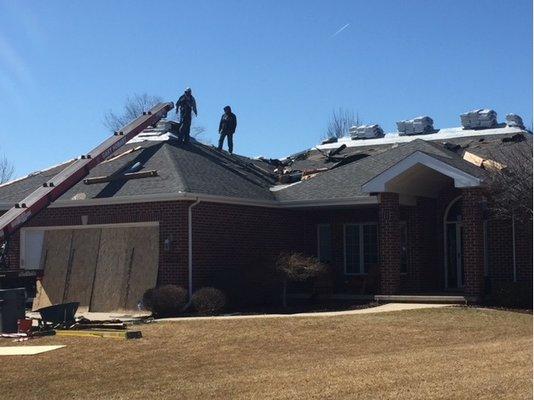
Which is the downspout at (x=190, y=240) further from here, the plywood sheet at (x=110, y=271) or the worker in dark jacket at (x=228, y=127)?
the worker in dark jacket at (x=228, y=127)

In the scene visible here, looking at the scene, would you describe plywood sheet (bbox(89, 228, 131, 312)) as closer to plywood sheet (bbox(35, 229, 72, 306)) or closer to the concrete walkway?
plywood sheet (bbox(35, 229, 72, 306))

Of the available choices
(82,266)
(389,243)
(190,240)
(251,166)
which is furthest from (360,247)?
(82,266)

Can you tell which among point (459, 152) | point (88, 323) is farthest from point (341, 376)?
point (459, 152)

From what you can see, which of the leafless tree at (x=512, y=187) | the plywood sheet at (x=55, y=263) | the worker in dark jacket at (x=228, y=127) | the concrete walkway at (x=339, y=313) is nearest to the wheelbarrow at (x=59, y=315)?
the concrete walkway at (x=339, y=313)

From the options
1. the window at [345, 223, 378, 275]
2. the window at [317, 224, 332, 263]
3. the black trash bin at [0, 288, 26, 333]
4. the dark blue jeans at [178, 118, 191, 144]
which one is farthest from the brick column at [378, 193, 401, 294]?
the black trash bin at [0, 288, 26, 333]

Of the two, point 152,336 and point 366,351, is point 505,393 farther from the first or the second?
point 152,336

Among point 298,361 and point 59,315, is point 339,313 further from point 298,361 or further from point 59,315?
point 298,361

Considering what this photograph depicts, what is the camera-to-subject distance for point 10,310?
16375 mm

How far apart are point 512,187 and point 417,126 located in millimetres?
13819

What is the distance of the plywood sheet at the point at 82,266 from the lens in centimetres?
2125

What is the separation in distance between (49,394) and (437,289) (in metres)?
14.8

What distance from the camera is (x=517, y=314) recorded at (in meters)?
17.4

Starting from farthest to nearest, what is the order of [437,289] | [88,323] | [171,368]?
→ 1. [437,289]
2. [88,323]
3. [171,368]

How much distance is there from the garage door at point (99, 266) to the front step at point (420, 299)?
593 cm
